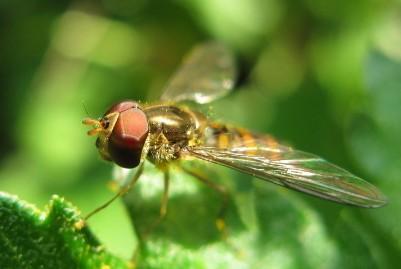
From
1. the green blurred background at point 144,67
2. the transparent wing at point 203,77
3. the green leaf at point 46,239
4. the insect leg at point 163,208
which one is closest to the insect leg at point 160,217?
the insect leg at point 163,208

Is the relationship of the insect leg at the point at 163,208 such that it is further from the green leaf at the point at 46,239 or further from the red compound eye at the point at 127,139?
the green leaf at the point at 46,239

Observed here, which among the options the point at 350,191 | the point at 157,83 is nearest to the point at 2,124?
the point at 157,83

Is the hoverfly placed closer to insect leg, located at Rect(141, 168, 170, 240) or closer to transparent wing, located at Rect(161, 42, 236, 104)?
insect leg, located at Rect(141, 168, 170, 240)

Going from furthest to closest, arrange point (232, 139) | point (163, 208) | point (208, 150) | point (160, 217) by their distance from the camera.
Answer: point (232, 139)
point (208, 150)
point (163, 208)
point (160, 217)

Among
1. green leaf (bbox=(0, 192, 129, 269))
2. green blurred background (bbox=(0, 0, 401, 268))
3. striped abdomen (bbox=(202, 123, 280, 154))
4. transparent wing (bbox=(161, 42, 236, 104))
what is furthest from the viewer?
green blurred background (bbox=(0, 0, 401, 268))

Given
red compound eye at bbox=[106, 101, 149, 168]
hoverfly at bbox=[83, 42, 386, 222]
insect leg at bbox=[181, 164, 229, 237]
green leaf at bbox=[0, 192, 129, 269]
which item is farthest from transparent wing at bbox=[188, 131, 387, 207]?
green leaf at bbox=[0, 192, 129, 269]

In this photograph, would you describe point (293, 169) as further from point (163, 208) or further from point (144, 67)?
point (144, 67)

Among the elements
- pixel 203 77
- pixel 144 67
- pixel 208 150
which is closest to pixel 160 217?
pixel 208 150
